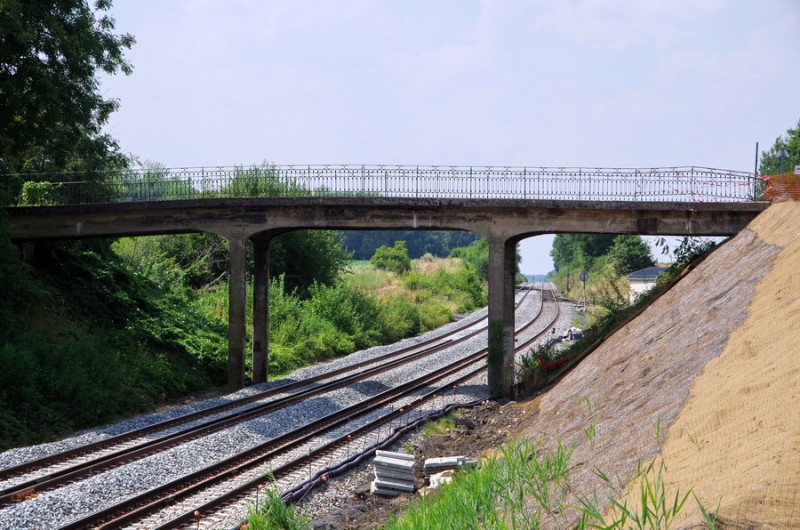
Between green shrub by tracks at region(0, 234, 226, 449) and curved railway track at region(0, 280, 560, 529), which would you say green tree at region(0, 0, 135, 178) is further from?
curved railway track at region(0, 280, 560, 529)

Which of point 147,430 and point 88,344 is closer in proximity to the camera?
point 147,430

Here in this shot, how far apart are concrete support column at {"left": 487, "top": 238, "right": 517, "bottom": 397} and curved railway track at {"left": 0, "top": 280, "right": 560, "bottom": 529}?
1.64 meters

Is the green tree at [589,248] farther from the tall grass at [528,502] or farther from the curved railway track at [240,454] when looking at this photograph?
the tall grass at [528,502]

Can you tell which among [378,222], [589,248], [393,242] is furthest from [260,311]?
[393,242]

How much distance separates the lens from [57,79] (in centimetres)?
2123

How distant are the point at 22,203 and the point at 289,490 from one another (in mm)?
18237

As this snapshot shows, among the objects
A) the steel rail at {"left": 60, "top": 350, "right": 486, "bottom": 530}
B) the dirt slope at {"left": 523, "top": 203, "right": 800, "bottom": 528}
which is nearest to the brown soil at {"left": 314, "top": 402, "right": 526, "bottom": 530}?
the dirt slope at {"left": 523, "top": 203, "right": 800, "bottom": 528}

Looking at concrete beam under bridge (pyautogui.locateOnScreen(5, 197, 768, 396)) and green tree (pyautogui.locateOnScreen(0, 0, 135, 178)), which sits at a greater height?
green tree (pyautogui.locateOnScreen(0, 0, 135, 178))

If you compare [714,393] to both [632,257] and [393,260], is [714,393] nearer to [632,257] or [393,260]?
[632,257]

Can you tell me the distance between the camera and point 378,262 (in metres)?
71.9

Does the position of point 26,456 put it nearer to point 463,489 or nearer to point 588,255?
point 463,489

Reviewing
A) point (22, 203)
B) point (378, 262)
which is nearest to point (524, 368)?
point (22, 203)

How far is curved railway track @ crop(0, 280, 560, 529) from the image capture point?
35.5ft

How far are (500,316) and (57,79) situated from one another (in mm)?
13793
